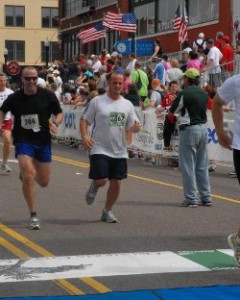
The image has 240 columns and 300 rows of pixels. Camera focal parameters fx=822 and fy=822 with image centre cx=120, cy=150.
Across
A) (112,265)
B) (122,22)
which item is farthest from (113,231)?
(122,22)

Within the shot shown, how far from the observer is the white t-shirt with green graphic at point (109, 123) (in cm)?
1017

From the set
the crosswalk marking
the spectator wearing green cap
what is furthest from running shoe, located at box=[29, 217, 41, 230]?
the spectator wearing green cap

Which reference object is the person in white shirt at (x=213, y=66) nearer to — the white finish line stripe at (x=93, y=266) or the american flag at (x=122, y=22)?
the american flag at (x=122, y=22)

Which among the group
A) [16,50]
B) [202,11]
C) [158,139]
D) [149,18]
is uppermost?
[149,18]

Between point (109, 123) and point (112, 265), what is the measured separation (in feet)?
9.15

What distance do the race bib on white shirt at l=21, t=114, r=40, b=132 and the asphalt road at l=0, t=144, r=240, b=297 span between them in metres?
1.23

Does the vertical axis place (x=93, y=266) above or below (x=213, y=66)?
below

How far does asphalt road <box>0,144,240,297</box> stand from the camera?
7141mm

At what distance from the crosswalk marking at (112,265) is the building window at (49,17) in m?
71.5

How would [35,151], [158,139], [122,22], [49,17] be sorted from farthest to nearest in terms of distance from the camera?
[49,17] → [122,22] → [158,139] → [35,151]

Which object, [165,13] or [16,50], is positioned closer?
[165,13]

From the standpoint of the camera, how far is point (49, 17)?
78.6 m

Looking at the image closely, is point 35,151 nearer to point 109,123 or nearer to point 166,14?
point 109,123

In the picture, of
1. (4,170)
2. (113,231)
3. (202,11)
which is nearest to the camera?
(113,231)
